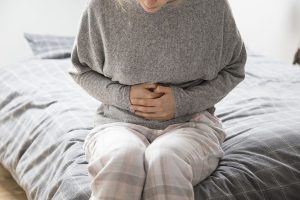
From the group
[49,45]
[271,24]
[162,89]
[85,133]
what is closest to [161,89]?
[162,89]

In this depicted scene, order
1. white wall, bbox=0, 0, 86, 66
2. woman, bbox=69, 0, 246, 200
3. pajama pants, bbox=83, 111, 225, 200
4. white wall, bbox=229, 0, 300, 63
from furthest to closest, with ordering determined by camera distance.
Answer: white wall, bbox=229, 0, 300, 63, white wall, bbox=0, 0, 86, 66, woman, bbox=69, 0, 246, 200, pajama pants, bbox=83, 111, 225, 200

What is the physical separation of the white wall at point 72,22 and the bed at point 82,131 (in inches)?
7.8

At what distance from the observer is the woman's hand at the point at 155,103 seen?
128cm

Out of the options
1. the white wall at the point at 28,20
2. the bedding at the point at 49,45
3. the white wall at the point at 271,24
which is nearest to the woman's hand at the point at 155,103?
the bedding at the point at 49,45

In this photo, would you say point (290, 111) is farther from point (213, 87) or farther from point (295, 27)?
point (295, 27)

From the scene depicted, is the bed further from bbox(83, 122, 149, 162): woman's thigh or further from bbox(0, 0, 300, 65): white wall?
bbox(0, 0, 300, 65): white wall

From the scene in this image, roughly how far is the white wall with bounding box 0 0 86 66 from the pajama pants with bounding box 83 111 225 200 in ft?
4.61

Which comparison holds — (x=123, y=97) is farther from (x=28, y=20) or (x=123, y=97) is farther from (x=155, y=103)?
(x=28, y=20)

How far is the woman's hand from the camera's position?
1.28 meters

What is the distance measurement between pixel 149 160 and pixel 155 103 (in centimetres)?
22

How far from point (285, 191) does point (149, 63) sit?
0.50 m

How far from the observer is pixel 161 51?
1273 millimetres

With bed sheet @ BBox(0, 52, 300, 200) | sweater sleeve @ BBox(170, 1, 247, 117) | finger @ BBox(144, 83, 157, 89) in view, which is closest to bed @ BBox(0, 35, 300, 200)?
bed sheet @ BBox(0, 52, 300, 200)

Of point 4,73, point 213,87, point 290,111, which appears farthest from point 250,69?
point 4,73
